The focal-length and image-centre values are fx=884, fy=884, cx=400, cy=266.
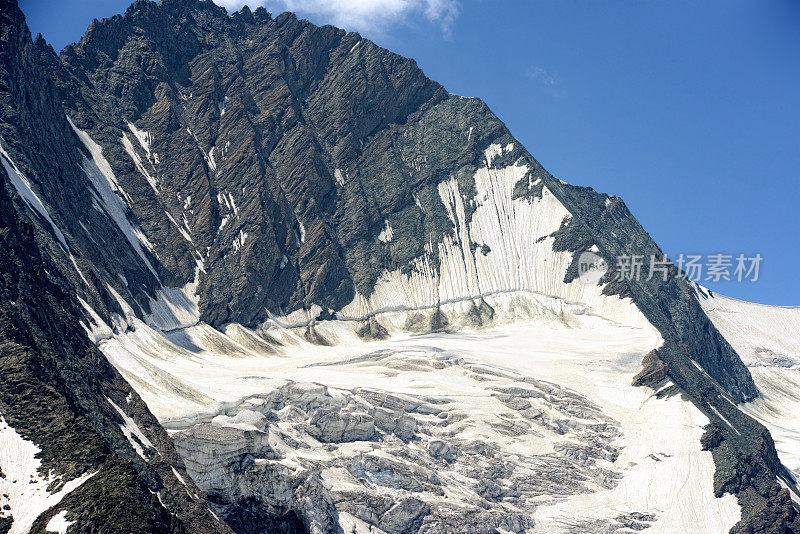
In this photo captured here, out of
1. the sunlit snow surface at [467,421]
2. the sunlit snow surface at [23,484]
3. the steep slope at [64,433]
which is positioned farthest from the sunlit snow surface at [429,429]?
the sunlit snow surface at [23,484]

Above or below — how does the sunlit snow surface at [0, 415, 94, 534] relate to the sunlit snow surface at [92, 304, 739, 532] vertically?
above

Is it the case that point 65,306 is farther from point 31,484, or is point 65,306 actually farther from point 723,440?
point 723,440

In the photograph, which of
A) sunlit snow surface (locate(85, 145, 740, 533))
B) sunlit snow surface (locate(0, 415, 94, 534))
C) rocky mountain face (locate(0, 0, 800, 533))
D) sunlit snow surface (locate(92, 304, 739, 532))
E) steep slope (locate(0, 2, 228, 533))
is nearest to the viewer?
sunlit snow surface (locate(0, 415, 94, 534))

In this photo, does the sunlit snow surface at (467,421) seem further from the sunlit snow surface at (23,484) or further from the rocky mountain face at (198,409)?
the sunlit snow surface at (23,484)

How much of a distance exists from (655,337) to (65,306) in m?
135

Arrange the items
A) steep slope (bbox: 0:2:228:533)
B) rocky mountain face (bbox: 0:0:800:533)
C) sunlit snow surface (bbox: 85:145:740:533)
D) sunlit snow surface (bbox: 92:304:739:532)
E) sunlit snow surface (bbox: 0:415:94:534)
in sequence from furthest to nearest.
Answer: sunlit snow surface (bbox: 92:304:739:532) < sunlit snow surface (bbox: 85:145:740:533) < rocky mountain face (bbox: 0:0:800:533) < steep slope (bbox: 0:2:228:533) < sunlit snow surface (bbox: 0:415:94:534)

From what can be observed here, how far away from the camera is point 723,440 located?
144 meters

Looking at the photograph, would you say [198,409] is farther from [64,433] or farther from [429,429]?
[64,433]

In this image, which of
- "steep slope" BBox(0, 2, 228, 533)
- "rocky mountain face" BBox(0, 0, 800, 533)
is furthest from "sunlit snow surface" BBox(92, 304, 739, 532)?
"steep slope" BBox(0, 2, 228, 533)

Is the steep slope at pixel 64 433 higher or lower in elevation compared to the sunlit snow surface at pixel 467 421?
higher

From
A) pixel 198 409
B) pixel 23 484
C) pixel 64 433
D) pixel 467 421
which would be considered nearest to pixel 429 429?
pixel 467 421

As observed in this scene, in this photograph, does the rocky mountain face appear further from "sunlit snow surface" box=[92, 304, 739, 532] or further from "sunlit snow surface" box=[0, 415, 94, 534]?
"sunlit snow surface" box=[92, 304, 739, 532]

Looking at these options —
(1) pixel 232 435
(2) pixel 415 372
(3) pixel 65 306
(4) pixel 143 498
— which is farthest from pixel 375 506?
(2) pixel 415 372

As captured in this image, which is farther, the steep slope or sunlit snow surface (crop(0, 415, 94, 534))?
the steep slope
